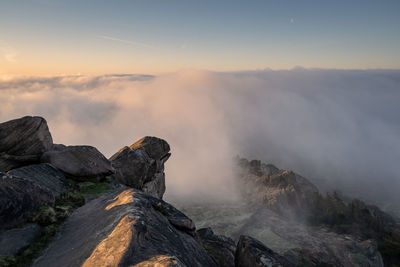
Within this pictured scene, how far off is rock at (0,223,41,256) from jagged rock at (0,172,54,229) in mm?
716

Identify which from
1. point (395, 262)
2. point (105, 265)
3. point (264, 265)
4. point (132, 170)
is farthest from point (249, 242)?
point (395, 262)

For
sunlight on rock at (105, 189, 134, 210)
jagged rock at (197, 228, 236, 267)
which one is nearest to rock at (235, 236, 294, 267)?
jagged rock at (197, 228, 236, 267)

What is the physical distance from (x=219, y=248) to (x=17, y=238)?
1559 centimetres

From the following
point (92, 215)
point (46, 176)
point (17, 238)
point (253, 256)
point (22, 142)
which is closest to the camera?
point (17, 238)

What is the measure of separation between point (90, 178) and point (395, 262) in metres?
120

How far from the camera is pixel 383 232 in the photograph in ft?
389

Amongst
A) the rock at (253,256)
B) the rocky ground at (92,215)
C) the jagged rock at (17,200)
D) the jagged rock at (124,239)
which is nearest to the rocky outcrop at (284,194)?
the rocky ground at (92,215)

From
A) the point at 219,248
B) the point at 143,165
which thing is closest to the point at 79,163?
the point at 143,165

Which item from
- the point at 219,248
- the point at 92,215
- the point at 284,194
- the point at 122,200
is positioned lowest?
the point at 284,194

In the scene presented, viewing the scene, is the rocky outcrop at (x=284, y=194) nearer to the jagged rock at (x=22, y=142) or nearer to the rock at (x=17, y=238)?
the jagged rock at (x=22, y=142)

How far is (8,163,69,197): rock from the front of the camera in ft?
74.3

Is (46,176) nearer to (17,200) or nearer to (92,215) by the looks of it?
(17,200)

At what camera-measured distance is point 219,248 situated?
21828 mm

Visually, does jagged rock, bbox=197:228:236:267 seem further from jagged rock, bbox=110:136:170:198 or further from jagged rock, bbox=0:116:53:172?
jagged rock, bbox=0:116:53:172
